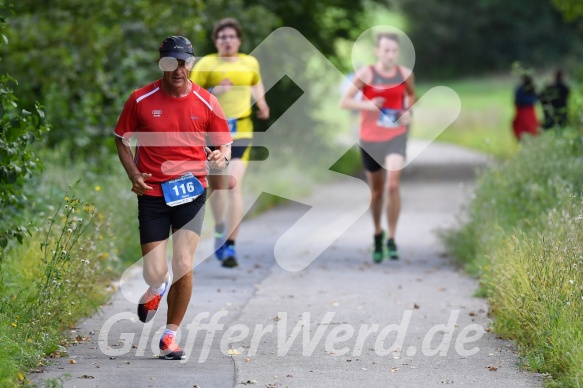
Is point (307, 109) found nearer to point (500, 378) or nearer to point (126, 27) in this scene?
point (126, 27)

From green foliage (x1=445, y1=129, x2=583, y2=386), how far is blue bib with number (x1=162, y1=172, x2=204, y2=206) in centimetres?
208

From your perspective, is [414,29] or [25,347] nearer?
[25,347]

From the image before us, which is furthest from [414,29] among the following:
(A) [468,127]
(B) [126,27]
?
(B) [126,27]

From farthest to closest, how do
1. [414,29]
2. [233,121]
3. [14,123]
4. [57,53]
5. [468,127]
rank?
[414,29] < [468,127] < [57,53] < [233,121] < [14,123]

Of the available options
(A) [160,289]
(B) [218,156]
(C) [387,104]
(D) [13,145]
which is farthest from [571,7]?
(D) [13,145]

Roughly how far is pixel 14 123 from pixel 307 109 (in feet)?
59.8

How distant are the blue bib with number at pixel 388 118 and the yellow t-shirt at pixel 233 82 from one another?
133 centimetres

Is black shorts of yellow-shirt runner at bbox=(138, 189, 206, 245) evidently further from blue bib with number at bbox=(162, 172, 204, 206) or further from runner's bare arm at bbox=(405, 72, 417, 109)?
runner's bare arm at bbox=(405, 72, 417, 109)

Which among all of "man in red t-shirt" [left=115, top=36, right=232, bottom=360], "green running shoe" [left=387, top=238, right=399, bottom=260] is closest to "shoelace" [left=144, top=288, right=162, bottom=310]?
"man in red t-shirt" [left=115, top=36, right=232, bottom=360]

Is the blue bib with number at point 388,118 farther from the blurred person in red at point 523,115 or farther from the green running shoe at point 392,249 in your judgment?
the blurred person in red at point 523,115

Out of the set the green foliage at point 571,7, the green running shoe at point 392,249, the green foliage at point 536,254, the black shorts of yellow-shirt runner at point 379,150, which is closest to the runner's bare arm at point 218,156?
the green foliage at point 536,254

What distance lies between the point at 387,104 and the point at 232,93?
1585 millimetres

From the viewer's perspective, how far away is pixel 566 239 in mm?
7355

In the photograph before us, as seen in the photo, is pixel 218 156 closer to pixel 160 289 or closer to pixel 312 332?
pixel 160 289
